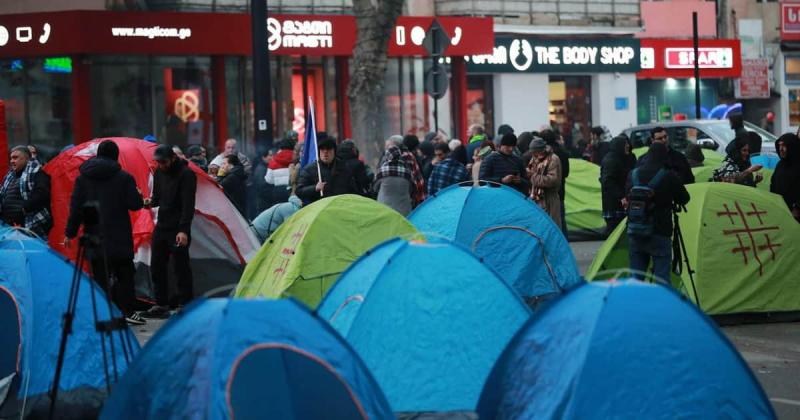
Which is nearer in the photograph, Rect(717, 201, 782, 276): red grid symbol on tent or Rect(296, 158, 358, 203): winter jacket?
Rect(717, 201, 782, 276): red grid symbol on tent

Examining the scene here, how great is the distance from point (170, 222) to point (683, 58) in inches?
1179

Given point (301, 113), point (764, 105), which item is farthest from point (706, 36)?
point (301, 113)

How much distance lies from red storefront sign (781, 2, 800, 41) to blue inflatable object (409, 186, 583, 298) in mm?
34269

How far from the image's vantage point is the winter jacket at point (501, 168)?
51.5 feet

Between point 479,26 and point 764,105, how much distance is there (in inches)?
670

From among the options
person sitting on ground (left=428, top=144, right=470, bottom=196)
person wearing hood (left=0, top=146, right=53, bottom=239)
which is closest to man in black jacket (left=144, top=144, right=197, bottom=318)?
person wearing hood (left=0, top=146, right=53, bottom=239)

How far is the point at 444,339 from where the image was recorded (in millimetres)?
8859

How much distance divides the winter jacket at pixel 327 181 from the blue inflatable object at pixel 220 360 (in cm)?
783

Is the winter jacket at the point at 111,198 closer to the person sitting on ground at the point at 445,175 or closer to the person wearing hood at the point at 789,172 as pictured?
the person sitting on ground at the point at 445,175

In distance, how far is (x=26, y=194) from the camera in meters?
15.0

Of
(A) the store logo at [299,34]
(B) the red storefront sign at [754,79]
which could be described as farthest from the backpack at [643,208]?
(B) the red storefront sign at [754,79]


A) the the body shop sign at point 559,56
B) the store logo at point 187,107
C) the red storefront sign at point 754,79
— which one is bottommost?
the store logo at point 187,107

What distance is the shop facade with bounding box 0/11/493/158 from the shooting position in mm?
26203

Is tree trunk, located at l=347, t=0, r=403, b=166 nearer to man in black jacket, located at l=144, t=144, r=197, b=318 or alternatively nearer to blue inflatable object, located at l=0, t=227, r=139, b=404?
man in black jacket, located at l=144, t=144, r=197, b=318
